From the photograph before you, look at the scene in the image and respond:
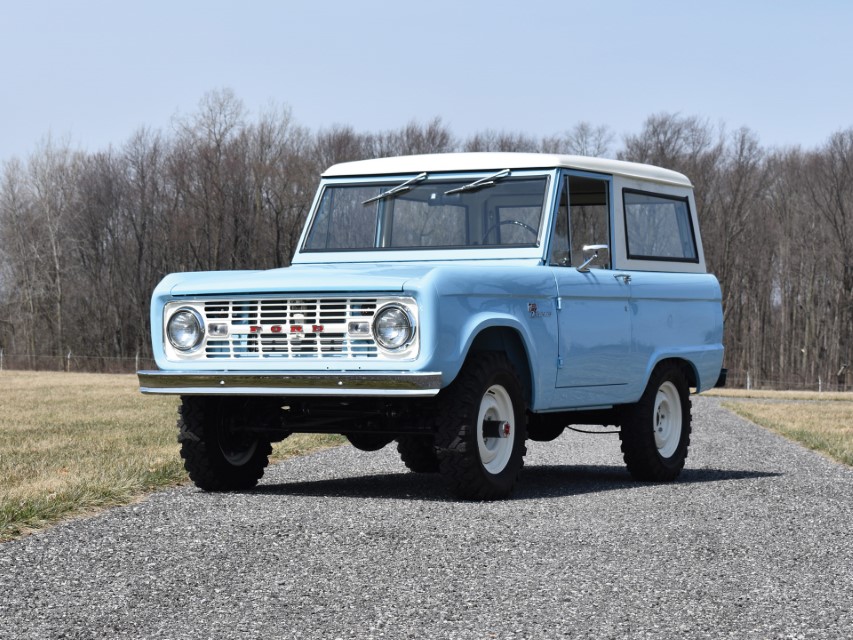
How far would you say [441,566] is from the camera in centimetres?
616

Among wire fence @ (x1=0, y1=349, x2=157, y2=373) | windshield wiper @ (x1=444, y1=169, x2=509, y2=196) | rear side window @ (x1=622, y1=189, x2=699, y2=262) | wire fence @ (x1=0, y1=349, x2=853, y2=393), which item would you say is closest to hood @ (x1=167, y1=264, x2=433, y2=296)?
windshield wiper @ (x1=444, y1=169, x2=509, y2=196)

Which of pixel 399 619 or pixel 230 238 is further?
pixel 230 238

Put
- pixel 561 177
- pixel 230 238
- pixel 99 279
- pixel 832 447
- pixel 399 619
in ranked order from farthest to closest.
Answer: pixel 99 279
pixel 230 238
pixel 832 447
pixel 561 177
pixel 399 619

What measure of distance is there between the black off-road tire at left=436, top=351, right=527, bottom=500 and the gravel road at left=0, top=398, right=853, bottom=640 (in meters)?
0.18

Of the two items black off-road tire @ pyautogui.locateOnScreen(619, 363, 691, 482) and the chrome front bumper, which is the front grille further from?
black off-road tire @ pyautogui.locateOnScreen(619, 363, 691, 482)

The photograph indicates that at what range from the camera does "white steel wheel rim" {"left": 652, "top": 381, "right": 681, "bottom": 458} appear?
10.9 metres

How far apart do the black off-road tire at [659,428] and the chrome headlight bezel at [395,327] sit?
3146mm

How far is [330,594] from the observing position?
18.1ft

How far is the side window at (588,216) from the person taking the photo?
9909mm


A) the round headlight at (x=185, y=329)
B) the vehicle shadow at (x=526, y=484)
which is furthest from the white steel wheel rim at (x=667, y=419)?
the round headlight at (x=185, y=329)

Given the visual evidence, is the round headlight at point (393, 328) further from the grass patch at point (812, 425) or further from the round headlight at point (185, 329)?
the grass patch at point (812, 425)

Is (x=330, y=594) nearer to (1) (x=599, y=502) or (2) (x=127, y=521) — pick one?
(2) (x=127, y=521)

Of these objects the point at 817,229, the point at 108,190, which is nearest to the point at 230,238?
the point at 108,190

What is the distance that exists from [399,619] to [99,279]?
221ft
